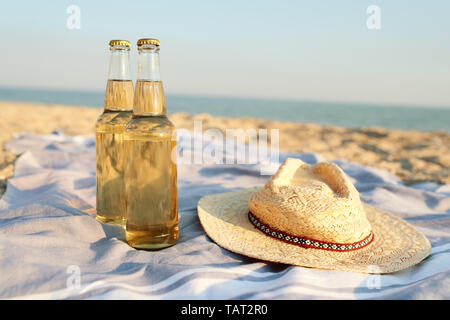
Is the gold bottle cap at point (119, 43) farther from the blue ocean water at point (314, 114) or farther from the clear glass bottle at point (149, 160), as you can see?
the blue ocean water at point (314, 114)

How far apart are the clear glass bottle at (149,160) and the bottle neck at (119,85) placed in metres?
0.21

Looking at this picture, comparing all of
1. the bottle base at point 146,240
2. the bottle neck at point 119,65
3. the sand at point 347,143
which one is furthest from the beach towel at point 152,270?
the sand at point 347,143

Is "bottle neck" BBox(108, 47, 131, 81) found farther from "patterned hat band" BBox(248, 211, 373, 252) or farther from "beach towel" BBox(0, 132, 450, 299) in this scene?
"patterned hat band" BBox(248, 211, 373, 252)

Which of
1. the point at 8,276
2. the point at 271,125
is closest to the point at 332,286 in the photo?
the point at 8,276

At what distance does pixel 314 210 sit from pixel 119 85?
87cm

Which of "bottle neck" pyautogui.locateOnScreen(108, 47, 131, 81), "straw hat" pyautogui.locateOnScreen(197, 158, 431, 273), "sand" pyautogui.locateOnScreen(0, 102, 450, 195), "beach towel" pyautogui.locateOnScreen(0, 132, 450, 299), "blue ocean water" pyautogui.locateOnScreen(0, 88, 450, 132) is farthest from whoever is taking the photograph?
"blue ocean water" pyautogui.locateOnScreen(0, 88, 450, 132)

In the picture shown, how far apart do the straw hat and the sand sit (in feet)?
5.48

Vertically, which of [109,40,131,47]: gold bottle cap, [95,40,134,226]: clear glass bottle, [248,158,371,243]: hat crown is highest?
[109,40,131,47]: gold bottle cap

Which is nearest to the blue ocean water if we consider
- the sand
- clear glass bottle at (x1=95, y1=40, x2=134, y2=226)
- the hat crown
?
the sand

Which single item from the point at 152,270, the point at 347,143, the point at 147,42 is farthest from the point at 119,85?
the point at 347,143

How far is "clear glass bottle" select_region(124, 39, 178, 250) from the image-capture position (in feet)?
3.90

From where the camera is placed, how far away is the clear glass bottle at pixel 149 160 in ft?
3.90

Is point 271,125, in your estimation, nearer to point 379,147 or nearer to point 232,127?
point 232,127

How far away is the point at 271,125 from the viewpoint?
6.21m
